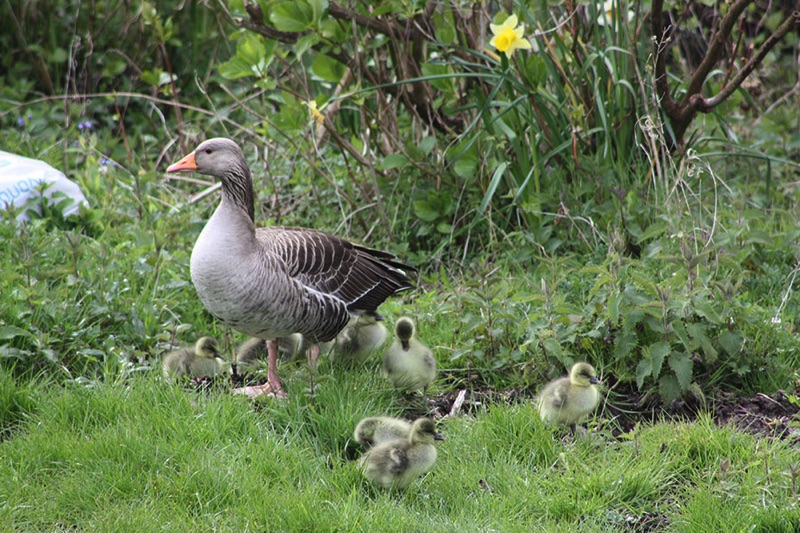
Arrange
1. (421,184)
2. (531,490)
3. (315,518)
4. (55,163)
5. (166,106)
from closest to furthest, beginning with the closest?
(315,518), (531,490), (421,184), (55,163), (166,106)

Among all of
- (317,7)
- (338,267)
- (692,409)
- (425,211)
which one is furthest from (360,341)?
(317,7)

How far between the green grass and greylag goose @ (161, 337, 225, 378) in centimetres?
25

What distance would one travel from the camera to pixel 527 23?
21.0ft

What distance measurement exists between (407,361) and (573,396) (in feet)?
2.94

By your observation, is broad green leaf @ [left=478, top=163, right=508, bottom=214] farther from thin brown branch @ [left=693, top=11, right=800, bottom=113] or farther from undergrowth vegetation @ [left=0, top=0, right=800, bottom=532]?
thin brown branch @ [left=693, top=11, right=800, bottom=113]

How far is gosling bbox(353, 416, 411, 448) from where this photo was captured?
4.18 metres

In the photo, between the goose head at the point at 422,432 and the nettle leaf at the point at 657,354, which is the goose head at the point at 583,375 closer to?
the nettle leaf at the point at 657,354

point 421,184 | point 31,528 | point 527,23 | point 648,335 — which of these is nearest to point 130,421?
point 31,528

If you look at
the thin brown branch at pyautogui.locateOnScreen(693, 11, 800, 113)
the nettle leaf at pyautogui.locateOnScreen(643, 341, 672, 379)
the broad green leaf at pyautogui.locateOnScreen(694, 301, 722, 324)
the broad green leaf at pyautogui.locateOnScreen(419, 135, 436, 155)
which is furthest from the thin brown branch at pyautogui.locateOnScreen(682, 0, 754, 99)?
the nettle leaf at pyautogui.locateOnScreen(643, 341, 672, 379)

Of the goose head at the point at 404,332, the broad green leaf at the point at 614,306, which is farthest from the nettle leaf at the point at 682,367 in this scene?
the goose head at the point at 404,332

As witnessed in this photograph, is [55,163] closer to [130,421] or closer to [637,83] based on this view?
[130,421]

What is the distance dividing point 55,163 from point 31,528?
4.43m

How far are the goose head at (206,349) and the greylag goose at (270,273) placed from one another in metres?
0.24

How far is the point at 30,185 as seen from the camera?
21.7 feet
